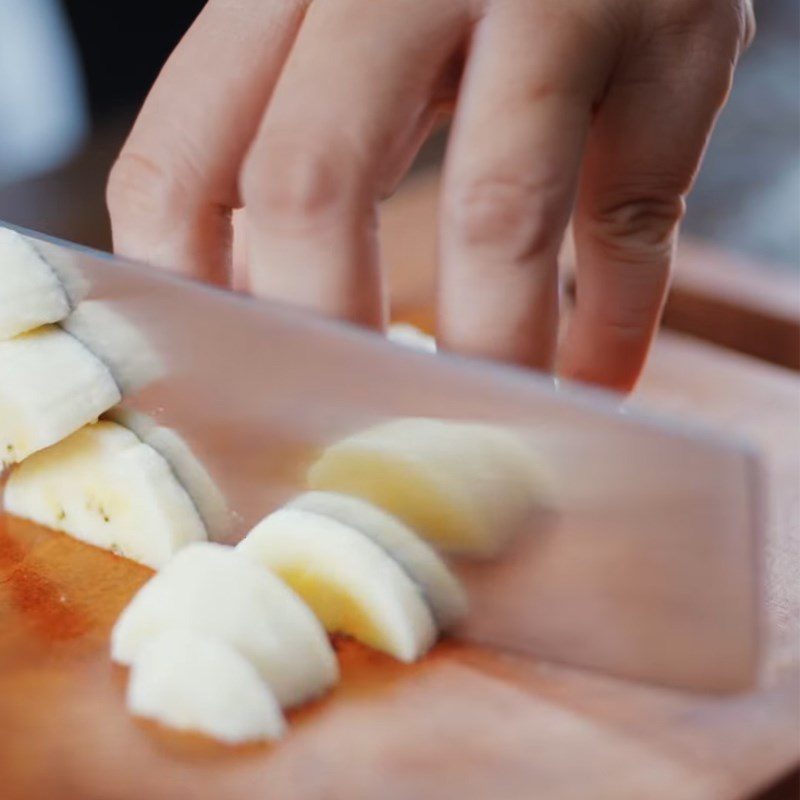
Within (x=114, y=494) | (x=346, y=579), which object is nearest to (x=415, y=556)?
(x=346, y=579)

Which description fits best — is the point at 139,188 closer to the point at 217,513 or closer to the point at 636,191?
the point at 217,513

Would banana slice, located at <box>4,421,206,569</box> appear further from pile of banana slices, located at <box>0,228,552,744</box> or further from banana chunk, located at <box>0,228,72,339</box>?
banana chunk, located at <box>0,228,72,339</box>

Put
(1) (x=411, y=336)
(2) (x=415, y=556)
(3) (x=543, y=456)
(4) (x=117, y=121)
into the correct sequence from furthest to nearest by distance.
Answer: (4) (x=117, y=121), (1) (x=411, y=336), (2) (x=415, y=556), (3) (x=543, y=456)

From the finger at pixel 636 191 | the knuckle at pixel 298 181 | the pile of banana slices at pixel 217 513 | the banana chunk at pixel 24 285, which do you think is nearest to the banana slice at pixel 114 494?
the pile of banana slices at pixel 217 513

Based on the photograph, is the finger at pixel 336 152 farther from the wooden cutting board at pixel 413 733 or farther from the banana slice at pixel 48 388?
the wooden cutting board at pixel 413 733

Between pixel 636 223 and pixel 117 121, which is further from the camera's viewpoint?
pixel 117 121

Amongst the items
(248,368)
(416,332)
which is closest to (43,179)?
(416,332)

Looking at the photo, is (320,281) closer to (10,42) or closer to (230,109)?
(230,109)
